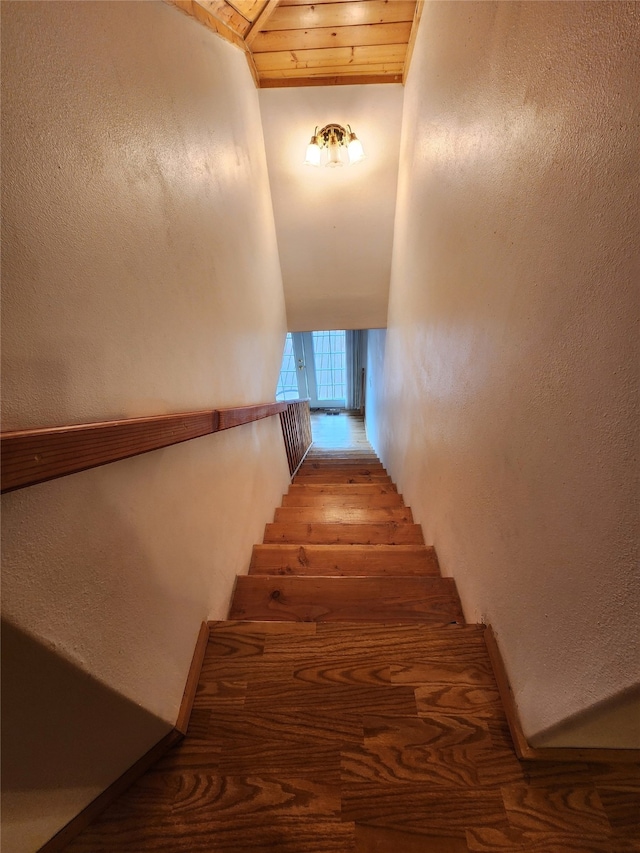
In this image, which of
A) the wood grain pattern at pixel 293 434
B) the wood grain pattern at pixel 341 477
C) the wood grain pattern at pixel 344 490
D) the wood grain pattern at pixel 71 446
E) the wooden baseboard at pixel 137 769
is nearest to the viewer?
the wood grain pattern at pixel 71 446

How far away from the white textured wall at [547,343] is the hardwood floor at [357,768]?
13cm

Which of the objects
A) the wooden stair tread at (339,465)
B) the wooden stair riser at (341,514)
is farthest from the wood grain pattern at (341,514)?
the wooden stair tread at (339,465)

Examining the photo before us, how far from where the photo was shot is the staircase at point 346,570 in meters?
1.24

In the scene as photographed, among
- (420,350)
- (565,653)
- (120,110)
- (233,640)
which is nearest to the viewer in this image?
(565,653)

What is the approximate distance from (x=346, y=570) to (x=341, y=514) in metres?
0.72

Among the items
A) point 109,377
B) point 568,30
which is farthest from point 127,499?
point 568,30

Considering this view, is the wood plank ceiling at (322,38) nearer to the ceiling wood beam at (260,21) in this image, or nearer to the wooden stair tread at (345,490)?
the ceiling wood beam at (260,21)

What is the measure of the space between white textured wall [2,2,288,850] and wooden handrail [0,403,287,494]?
0.06 metres

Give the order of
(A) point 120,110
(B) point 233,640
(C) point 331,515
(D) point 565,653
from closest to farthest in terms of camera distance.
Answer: (D) point 565,653 → (A) point 120,110 → (B) point 233,640 → (C) point 331,515

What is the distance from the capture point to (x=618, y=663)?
1.78ft

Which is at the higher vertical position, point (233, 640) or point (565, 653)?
point (565, 653)

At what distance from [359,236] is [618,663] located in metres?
3.43

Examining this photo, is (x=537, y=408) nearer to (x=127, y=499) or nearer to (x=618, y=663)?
(x=618, y=663)

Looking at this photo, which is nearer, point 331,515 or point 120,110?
point 120,110
